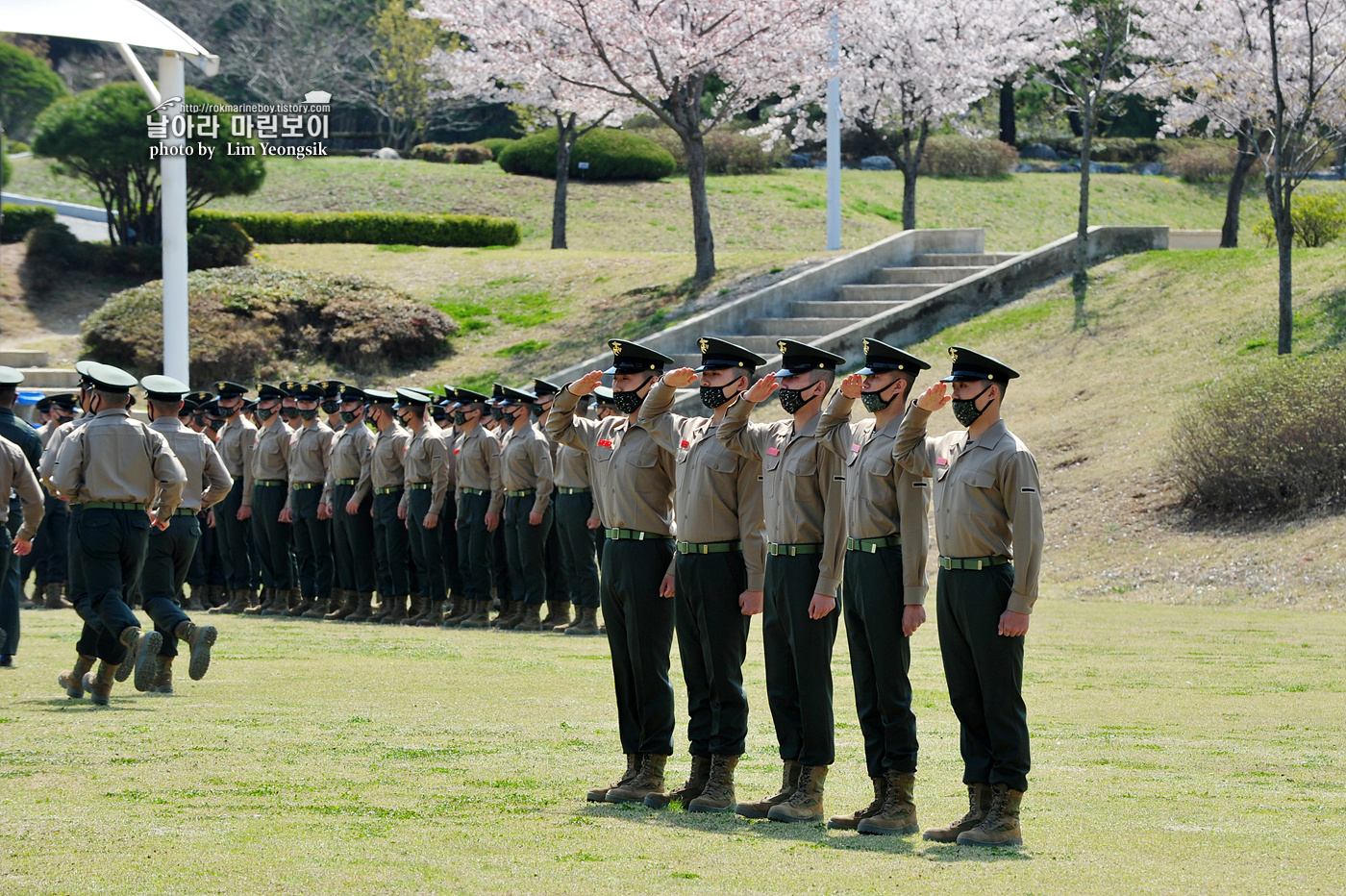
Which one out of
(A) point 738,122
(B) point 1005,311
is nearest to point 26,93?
(A) point 738,122

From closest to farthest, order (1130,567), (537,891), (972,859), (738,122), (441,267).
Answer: (537,891) → (972,859) → (1130,567) → (441,267) → (738,122)

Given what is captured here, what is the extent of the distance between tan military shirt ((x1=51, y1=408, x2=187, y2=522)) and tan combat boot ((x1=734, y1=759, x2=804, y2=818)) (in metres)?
4.81

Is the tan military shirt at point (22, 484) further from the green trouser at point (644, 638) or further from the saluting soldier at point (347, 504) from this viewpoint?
the saluting soldier at point (347, 504)

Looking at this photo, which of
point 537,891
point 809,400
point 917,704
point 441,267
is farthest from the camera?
point 441,267

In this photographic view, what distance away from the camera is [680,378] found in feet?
22.7

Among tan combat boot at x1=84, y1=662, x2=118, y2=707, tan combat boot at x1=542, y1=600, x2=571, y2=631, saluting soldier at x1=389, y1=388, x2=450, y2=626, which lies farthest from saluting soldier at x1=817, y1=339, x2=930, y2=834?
saluting soldier at x1=389, y1=388, x2=450, y2=626

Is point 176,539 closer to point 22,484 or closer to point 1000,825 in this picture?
point 22,484

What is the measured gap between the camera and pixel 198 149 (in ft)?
98.0

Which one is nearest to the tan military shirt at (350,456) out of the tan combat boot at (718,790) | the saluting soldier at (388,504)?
the saluting soldier at (388,504)

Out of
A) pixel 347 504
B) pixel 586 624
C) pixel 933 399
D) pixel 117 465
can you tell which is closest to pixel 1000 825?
pixel 933 399

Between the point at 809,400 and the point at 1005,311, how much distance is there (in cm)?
1981

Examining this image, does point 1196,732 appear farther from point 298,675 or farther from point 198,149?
point 198,149

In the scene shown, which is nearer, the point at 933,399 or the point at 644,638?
the point at 933,399

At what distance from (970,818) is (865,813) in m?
0.48
